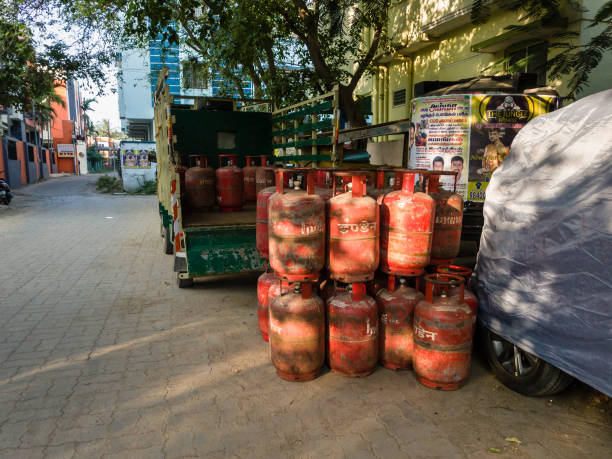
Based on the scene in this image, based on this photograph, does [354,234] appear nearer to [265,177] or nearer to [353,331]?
[353,331]

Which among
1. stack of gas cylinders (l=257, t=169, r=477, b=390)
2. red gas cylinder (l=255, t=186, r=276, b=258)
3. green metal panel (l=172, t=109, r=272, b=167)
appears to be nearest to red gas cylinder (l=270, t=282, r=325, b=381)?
stack of gas cylinders (l=257, t=169, r=477, b=390)

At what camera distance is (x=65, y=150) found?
2055 inches

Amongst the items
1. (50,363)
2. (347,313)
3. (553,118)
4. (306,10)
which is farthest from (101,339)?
(306,10)

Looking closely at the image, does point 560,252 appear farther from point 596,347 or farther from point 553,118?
point 553,118

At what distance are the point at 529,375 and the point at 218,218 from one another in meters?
4.20

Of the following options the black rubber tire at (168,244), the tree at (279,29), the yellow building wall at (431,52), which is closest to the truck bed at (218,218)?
the black rubber tire at (168,244)

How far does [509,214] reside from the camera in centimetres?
319

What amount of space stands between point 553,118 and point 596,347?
1.62 m

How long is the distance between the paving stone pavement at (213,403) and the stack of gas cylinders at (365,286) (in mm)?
217

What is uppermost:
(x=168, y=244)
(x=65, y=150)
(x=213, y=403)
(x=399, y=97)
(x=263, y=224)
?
(x=65, y=150)

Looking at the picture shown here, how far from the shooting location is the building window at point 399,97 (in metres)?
11.9

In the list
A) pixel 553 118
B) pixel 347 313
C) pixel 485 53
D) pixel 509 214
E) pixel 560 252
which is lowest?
pixel 347 313

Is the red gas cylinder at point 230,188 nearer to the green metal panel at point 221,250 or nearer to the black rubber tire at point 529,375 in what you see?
the green metal panel at point 221,250

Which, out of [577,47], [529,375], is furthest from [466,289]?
[577,47]
